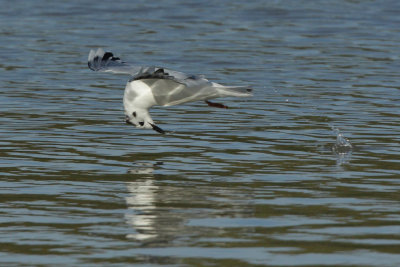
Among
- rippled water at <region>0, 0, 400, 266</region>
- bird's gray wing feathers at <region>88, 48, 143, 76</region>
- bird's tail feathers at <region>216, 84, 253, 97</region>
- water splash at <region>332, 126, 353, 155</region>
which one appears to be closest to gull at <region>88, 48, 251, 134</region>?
bird's tail feathers at <region>216, 84, 253, 97</region>

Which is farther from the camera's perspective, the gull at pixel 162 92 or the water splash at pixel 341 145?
the water splash at pixel 341 145

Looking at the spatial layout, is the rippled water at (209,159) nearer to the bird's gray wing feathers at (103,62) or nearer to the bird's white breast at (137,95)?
the bird's white breast at (137,95)

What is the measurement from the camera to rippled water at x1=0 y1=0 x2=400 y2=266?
30.2 ft

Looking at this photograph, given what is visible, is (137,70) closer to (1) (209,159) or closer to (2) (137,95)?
(2) (137,95)

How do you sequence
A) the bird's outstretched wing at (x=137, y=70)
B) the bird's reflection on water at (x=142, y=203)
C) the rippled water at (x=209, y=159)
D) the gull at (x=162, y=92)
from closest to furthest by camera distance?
the rippled water at (x=209, y=159) → the bird's reflection on water at (x=142, y=203) → the bird's outstretched wing at (x=137, y=70) → the gull at (x=162, y=92)

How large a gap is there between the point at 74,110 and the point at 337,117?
4.20m

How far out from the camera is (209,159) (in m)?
13.6

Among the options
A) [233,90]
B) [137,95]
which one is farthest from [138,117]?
[233,90]

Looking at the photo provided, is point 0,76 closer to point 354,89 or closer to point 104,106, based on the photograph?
point 104,106

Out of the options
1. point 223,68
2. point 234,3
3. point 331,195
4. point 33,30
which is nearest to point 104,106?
point 223,68

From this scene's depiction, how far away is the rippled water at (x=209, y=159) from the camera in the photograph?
30.2 ft

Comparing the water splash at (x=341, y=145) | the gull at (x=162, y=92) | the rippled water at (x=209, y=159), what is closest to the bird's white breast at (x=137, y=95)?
the gull at (x=162, y=92)

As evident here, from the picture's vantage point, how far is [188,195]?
11.3 metres

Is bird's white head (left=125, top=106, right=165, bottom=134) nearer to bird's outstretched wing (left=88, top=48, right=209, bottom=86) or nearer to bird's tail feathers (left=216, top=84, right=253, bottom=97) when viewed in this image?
bird's outstretched wing (left=88, top=48, right=209, bottom=86)
